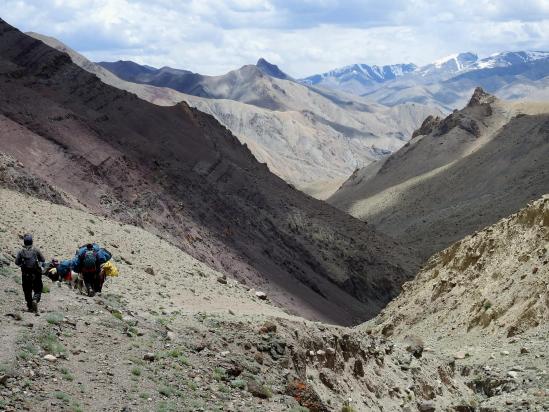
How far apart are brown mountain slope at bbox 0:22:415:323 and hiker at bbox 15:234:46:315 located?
80.3 ft

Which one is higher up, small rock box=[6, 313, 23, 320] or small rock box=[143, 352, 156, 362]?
small rock box=[6, 313, 23, 320]

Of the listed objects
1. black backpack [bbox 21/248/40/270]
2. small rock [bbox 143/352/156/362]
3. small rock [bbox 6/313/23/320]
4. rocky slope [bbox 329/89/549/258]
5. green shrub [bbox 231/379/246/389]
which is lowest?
green shrub [bbox 231/379/246/389]

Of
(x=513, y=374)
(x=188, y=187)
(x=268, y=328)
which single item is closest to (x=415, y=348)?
(x=513, y=374)

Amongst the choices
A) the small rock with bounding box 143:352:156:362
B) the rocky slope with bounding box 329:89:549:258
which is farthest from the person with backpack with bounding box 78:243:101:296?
the rocky slope with bounding box 329:89:549:258

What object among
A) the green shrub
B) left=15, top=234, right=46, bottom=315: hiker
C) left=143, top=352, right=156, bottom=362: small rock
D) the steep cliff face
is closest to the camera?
left=143, top=352, right=156, bottom=362: small rock

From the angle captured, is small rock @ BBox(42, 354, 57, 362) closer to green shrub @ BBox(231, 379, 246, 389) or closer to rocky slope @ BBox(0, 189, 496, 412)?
rocky slope @ BBox(0, 189, 496, 412)

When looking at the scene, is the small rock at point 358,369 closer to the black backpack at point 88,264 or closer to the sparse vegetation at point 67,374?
the black backpack at point 88,264

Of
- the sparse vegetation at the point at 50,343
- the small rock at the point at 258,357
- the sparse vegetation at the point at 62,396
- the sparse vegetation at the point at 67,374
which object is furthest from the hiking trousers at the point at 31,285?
the small rock at the point at 258,357

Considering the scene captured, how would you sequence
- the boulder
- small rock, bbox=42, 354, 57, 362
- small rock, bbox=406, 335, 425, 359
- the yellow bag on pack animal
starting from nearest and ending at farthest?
small rock, bbox=42, 354, 57, 362, the boulder, the yellow bag on pack animal, small rock, bbox=406, 335, 425, 359

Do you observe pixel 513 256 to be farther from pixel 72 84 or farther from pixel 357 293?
pixel 72 84

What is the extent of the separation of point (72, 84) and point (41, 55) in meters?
4.52

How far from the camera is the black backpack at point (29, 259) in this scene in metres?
16.2

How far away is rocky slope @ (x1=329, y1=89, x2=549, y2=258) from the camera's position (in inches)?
3243

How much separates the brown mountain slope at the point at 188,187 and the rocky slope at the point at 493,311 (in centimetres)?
1192
